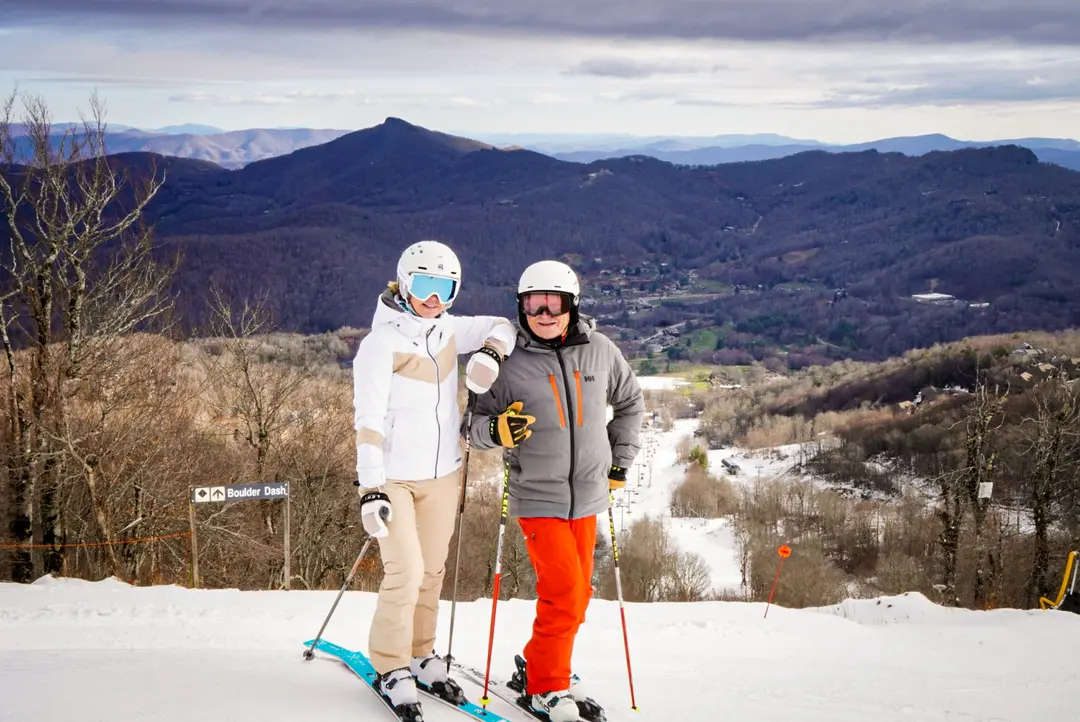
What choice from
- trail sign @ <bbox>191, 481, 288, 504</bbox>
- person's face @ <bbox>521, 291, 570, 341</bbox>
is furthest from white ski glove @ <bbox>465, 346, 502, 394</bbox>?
trail sign @ <bbox>191, 481, 288, 504</bbox>

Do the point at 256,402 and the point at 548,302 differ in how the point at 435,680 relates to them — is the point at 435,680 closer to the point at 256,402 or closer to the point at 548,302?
the point at 548,302

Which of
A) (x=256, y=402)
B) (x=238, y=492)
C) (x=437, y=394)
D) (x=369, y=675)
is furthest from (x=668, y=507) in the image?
(x=437, y=394)

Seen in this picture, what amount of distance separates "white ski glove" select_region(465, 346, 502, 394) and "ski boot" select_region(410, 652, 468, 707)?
1.55 m

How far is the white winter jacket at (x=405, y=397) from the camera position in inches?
171

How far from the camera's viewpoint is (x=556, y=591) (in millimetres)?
4664

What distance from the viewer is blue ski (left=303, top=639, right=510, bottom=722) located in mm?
4508

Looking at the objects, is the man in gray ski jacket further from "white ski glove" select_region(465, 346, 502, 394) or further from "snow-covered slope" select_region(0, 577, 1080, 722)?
"snow-covered slope" select_region(0, 577, 1080, 722)

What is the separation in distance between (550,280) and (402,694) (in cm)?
229

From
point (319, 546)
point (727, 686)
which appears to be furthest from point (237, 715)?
point (319, 546)

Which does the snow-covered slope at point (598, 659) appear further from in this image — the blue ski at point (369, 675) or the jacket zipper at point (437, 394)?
the jacket zipper at point (437, 394)

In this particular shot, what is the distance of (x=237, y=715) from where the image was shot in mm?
4098

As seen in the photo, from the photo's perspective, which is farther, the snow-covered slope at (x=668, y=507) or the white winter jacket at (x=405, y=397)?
the snow-covered slope at (x=668, y=507)

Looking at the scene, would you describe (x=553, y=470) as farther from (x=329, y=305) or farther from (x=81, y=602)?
(x=329, y=305)

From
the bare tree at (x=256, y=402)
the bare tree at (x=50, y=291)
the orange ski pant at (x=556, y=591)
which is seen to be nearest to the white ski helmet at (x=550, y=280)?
the orange ski pant at (x=556, y=591)
